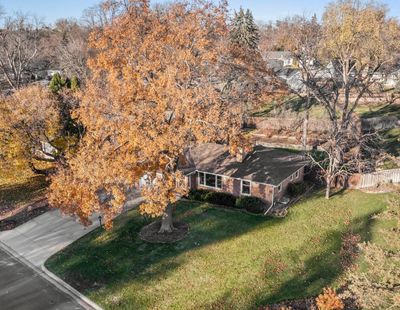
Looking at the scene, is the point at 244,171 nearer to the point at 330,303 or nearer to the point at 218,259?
the point at 218,259

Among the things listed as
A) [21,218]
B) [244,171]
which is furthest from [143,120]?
[21,218]

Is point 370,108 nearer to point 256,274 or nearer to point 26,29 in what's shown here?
point 256,274

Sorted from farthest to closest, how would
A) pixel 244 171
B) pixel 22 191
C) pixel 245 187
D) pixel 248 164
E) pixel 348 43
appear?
pixel 22 191, pixel 248 164, pixel 244 171, pixel 245 187, pixel 348 43

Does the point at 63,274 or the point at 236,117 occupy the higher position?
the point at 236,117

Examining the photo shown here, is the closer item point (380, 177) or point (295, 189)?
point (295, 189)

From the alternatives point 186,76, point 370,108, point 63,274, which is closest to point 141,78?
point 186,76

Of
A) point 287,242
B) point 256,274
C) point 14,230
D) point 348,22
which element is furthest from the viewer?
point 348,22

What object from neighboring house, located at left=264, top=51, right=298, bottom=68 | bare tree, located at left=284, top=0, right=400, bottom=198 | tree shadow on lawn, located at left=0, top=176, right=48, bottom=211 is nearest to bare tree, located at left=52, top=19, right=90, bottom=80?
tree shadow on lawn, located at left=0, top=176, right=48, bottom=211

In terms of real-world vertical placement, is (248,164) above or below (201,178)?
above
